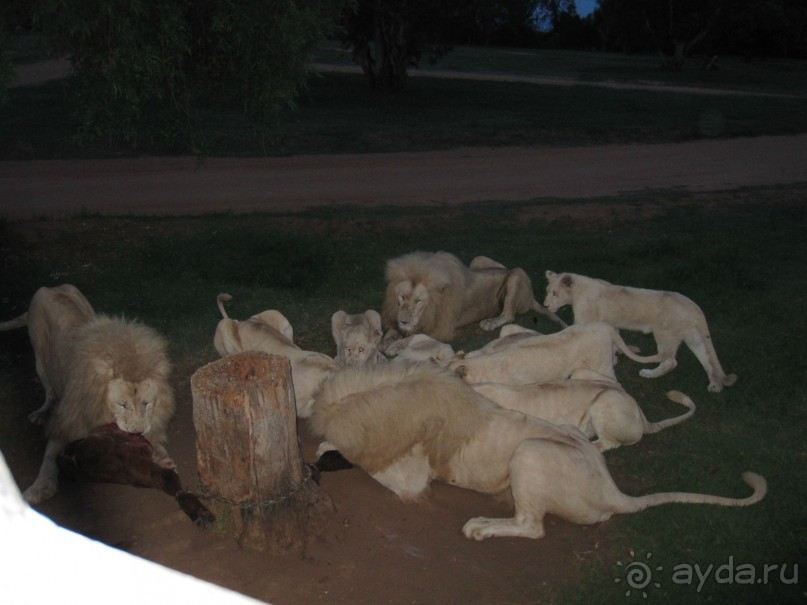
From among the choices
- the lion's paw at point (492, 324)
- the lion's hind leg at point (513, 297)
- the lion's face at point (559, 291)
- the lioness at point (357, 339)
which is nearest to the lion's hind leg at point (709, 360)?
the lion's face at point (559, 291)

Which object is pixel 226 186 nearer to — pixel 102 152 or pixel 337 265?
pixel 102 152

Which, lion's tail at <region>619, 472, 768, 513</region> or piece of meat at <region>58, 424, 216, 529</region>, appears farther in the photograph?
piece of meat at <region>58, 424, 216, 529</region>

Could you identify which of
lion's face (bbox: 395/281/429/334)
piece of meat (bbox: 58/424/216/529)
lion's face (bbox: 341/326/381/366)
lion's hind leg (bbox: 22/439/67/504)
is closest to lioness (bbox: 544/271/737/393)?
lion's face (bbox: 395/281/429/334)

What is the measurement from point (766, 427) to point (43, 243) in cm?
974

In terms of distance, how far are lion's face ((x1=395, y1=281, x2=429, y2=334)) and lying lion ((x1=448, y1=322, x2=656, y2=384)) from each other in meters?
1.81

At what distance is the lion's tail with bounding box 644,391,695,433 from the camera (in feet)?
22.7

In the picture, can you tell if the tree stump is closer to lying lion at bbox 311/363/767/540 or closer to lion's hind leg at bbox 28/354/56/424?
lying lion at bbox 311/363/767/540

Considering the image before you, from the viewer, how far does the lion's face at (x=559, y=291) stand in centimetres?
884

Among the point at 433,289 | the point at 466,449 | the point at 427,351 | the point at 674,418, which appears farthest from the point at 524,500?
the point at 433,289

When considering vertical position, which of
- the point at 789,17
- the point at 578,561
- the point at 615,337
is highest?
the point at 789,17

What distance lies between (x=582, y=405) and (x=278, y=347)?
2782 mm

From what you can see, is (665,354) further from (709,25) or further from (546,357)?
(709,25)

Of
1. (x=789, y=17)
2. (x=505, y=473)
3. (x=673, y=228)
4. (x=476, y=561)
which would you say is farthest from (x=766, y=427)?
(x=789, y=17)

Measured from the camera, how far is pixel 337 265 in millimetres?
11820
